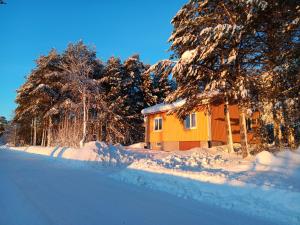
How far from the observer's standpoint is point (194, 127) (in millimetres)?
20828

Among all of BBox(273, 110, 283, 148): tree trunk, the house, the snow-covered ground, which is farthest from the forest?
the snow-covered ground

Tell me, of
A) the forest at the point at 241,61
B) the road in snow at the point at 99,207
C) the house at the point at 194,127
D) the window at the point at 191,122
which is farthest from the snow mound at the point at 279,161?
the window at the point at 191,122

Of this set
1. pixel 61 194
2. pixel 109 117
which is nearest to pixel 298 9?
pixel 61 194

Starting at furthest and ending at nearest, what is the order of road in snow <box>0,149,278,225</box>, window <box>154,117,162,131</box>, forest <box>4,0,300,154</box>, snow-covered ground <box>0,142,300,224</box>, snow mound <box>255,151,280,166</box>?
window <box>154,117,162,131</box> → forest <box>4,0,300,154</box> → snow mound <box>255,151,280,166</box> → snow-covered ground <box>0,142,300,224</box> → road in snow <box>0,149,278,225</box>

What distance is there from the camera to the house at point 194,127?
19.6 meters

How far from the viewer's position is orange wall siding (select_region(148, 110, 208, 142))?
20.1m

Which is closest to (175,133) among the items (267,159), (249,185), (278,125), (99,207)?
(278,125)

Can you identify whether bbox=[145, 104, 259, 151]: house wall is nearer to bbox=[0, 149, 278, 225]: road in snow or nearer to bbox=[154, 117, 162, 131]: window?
bbox=[154, 117, 162, 131]: window

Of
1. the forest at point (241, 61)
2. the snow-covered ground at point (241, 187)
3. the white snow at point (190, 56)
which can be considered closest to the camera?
the snow-covered ground at point (241, 187)

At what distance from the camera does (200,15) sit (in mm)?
14695

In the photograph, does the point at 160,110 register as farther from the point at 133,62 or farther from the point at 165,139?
the point at 133,62

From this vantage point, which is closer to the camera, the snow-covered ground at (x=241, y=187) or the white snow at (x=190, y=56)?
the snow-covered ground at (x=241, y=187)

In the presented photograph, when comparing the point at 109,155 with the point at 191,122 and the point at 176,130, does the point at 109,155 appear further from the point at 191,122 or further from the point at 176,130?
the point at 176,130

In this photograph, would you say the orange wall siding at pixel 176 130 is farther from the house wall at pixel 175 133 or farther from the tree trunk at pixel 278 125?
the tree trunk at pixel 278 125
